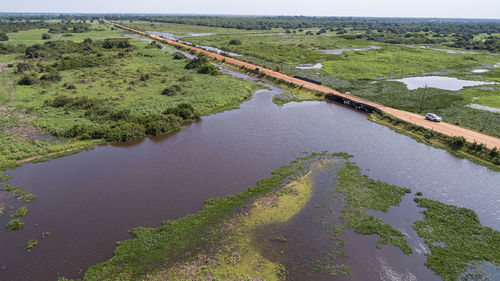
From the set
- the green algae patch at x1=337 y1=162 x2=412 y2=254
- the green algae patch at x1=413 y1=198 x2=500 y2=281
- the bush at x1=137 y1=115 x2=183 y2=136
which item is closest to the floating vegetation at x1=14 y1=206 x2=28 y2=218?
the bush at x1=137 y1=115 x2=183 y2=136

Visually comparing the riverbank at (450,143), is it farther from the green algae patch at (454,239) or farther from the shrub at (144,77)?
the shrub at (144,77)

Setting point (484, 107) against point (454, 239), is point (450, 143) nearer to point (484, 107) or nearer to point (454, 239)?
point (454, 239)

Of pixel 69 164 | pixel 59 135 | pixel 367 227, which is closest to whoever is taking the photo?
pixel 367 227

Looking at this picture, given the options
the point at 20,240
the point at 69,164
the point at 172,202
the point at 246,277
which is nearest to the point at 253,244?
the point at 246,277

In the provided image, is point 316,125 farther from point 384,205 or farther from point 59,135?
point 59,135

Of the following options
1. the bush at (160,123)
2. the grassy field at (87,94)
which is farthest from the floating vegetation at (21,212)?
the bush at (160,123)

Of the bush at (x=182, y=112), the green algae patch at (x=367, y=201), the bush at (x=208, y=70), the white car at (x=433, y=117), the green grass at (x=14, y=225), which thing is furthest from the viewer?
the bush at (x=208, y=70)

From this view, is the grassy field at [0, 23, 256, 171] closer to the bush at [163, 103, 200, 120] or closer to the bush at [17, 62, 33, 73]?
the bush at [17, 62, 33, 73]
